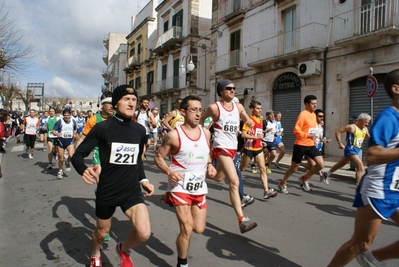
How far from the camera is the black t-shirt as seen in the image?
10.2ft

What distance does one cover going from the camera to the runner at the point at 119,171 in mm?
3092

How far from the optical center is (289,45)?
56.8 ft

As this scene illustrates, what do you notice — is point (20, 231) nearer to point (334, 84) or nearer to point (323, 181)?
point (323, 181)

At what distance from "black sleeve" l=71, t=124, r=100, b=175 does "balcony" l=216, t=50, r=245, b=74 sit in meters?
18.1

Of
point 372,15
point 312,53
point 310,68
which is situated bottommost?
point 310,68

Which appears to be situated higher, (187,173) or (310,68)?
(310,68)

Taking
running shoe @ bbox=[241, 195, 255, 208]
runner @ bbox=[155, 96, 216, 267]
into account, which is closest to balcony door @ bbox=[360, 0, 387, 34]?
running shoe @ bbox=[241, 195, 255, 208]

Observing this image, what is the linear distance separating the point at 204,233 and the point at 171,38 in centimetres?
2773

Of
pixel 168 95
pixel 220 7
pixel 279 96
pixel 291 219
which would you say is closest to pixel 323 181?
pixel 291 219

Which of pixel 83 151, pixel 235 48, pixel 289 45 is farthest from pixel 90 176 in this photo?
pixel 235 48

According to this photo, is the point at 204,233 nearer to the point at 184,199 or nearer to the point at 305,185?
the point at 184,199

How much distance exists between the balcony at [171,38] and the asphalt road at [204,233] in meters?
24.5

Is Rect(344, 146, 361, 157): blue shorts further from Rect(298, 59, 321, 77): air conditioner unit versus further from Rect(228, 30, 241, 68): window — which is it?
Rect(228, 30, 241, 68): window

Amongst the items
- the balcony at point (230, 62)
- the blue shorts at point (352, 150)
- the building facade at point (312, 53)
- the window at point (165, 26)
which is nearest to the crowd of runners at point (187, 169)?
the blue shorts at point (352, 150)
